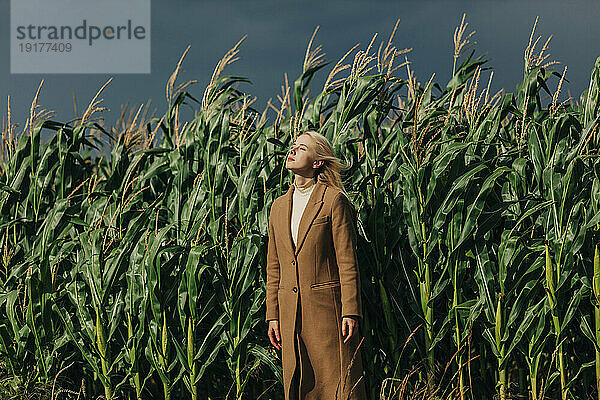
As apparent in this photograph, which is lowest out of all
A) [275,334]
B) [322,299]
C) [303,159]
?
[275,334]

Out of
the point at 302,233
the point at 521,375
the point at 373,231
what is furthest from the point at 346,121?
the point at 521,375

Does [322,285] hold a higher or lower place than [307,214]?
lower

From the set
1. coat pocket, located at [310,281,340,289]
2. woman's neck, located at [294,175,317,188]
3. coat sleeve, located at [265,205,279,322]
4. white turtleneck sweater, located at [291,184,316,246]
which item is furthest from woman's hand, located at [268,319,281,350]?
woman's neck, located at [294,175,317,188]

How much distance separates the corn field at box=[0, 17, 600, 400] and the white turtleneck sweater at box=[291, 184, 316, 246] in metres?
0.39

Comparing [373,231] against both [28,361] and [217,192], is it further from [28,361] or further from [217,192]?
[28,361]

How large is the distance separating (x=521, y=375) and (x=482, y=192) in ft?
3.61

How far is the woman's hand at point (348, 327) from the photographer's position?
3.30 meters

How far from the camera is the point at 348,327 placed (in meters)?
3.30

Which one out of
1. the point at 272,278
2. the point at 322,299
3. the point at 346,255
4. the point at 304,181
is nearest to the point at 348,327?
the point at 322,299

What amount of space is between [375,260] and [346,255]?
574 mm

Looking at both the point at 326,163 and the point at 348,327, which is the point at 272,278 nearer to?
the point at 348,327

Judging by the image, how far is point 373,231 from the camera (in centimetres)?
383

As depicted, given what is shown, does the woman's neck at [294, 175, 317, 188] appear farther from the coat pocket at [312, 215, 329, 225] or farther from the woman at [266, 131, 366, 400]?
the coat pocket at [312, 215, 329, 225]

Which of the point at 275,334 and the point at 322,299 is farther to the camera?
the point at 275,334
